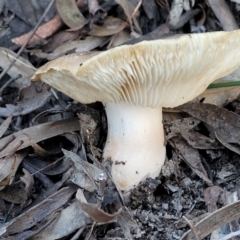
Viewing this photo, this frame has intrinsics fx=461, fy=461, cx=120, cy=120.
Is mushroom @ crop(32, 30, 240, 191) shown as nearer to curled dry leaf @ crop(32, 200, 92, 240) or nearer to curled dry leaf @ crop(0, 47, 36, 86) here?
curled dry leaf @ crop(32, 200, 92, 240)

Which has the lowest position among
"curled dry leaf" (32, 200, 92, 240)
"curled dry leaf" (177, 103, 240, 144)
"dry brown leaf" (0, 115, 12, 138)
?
"curled dry leaf" (177, 103, 240, 144)

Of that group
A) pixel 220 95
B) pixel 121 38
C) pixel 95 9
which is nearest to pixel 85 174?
pixel 220 95

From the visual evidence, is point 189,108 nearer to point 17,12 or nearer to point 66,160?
point 66,160

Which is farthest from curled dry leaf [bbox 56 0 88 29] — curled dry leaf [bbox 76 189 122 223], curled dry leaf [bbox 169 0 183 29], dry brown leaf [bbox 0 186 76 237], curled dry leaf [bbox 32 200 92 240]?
curled dry leaf [bbox 76 189 122 223]

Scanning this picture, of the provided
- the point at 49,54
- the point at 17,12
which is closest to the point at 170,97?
the point at 49,54

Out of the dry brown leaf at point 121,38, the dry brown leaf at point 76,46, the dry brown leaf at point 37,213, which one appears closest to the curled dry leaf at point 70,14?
the dry brown leaf at point 76,46

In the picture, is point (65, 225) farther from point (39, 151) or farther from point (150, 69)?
point (150, 69)
